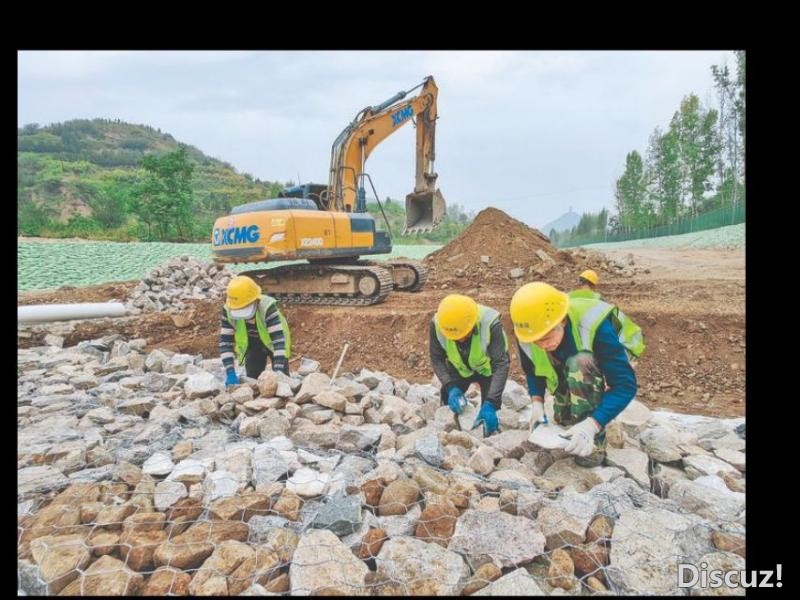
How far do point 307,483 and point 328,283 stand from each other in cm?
603

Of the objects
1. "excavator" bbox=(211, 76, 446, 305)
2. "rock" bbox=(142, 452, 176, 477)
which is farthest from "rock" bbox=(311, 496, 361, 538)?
"excavator" bbox=(211, 76, 446, 305)

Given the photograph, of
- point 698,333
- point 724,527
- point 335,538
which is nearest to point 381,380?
point 335,538

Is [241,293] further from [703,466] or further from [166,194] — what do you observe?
[166,194]

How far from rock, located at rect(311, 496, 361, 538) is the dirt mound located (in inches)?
326

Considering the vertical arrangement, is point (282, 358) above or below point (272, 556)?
above

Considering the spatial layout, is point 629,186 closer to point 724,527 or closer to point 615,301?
point 615,301

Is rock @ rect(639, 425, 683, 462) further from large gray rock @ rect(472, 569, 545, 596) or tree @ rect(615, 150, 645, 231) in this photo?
tree @ rect(615, 150, 645, 231)

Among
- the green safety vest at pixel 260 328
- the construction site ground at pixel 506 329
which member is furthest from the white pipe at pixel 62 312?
the green safety vest at pixel 260 328

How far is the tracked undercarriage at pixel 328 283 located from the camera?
8.31 m

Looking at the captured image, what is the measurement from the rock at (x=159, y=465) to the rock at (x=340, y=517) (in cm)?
119

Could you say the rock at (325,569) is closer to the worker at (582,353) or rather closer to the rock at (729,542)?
the worker at (582,353)

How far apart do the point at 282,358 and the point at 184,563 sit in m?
2.61

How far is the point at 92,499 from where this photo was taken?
2619 mm

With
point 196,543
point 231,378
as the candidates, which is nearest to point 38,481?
point 196,543
